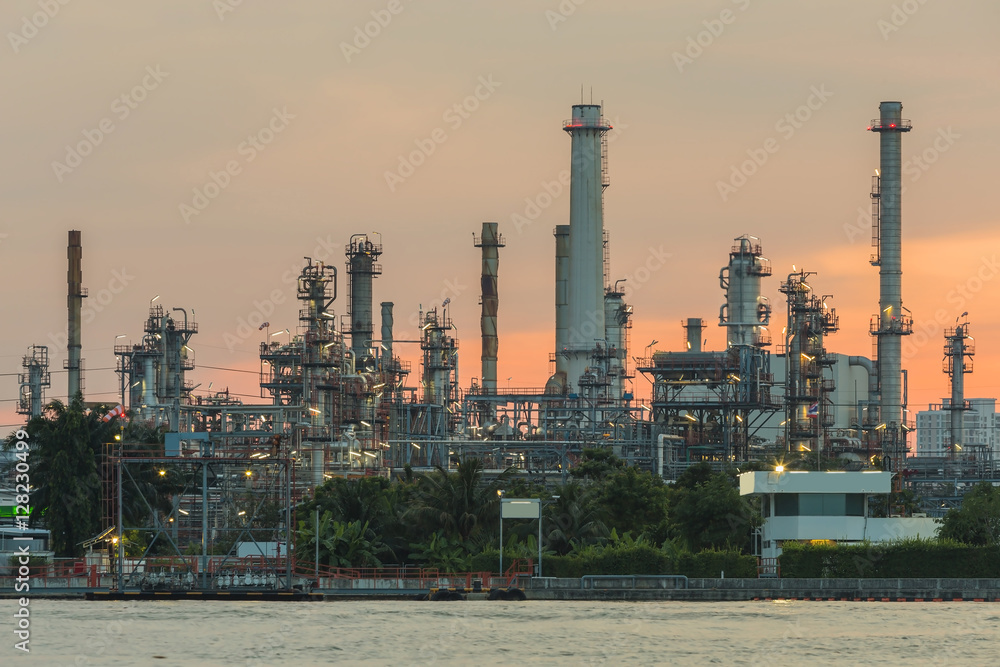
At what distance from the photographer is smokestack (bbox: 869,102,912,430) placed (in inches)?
5586

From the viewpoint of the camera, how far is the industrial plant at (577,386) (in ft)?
407

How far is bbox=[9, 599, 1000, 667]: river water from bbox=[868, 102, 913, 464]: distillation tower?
67.0m

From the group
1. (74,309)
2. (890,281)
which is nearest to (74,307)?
(74,309)

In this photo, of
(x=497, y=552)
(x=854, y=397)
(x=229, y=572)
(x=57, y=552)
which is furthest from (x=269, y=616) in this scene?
(x=854, y=397)

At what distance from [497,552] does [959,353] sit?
4359 inches

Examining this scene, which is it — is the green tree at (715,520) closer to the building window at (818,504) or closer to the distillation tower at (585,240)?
the building window at (818,504)

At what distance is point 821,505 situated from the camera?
77.4 meters

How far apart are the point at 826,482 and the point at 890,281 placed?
69908mm

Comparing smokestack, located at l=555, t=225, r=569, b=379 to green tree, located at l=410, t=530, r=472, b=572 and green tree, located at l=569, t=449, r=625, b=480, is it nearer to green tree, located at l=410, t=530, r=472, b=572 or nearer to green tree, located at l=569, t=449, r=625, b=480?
green tree, located at l=569, t=449, r=625, b=480

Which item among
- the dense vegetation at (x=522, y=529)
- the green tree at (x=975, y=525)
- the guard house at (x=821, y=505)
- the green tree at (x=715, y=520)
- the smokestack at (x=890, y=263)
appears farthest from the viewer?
the smokestack at (x=890, y=263)

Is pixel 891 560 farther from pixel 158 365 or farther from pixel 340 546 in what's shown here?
pixel 158 365

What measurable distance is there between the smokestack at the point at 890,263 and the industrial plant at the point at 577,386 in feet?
0.51

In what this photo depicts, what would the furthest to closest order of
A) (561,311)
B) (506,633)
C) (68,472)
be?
(561,311), (68,472), (506,633)

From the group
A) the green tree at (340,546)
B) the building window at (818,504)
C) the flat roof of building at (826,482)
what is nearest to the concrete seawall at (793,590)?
the building window at (818,504)
